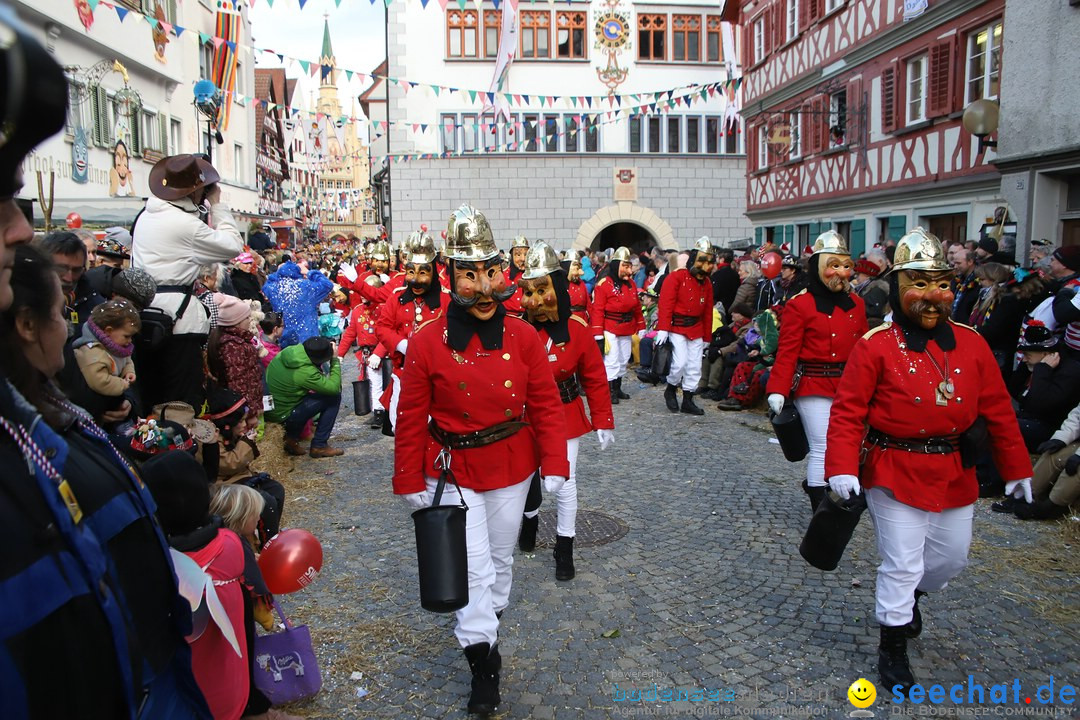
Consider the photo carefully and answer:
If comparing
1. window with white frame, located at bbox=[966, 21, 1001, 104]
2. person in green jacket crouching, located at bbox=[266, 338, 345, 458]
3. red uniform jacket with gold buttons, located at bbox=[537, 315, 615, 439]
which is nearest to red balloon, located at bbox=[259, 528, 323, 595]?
red uniform jacket with gold buttons, located at bbox=[537, 315, 615, 439]

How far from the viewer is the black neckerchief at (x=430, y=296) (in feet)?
26.6

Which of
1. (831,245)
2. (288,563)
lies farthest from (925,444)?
(288,563)

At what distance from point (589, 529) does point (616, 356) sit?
18.6ft

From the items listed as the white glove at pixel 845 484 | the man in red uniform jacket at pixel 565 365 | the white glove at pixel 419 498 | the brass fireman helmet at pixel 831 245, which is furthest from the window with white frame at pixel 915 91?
the white glove at pixel 419 498

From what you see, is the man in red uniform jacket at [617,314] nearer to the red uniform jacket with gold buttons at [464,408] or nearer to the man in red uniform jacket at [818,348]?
the man in red uniform jacket at [818,348]

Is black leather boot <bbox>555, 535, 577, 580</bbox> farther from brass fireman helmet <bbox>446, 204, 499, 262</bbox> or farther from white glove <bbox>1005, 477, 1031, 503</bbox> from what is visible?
white glove <bbox>1005, 477, 1031, 503</bbox>

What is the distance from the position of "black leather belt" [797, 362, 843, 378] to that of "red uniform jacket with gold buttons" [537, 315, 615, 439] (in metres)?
1.67

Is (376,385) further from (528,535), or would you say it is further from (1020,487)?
(1020,487)

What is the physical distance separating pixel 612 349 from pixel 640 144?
65.3ft

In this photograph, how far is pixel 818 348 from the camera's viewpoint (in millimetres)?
6199

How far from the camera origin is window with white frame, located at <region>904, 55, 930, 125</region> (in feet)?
49.1

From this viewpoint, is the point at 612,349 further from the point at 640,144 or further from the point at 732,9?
the point at 640,144

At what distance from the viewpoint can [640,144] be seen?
29969 millimetres

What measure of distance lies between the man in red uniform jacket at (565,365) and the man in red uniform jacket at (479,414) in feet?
4.27
